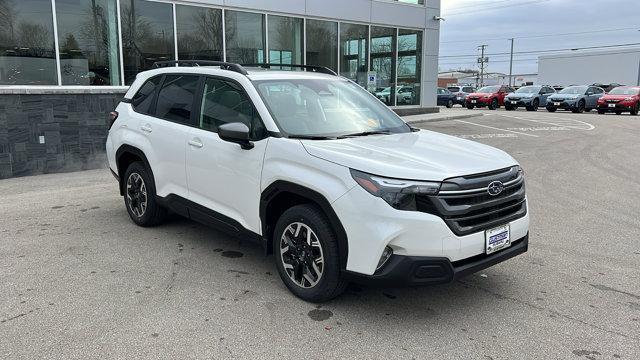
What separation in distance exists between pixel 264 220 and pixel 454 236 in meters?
1.55

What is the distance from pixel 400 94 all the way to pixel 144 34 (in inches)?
411

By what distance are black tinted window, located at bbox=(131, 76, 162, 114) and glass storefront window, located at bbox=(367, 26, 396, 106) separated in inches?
522

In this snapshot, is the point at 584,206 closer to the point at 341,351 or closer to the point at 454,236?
the point at 454,236

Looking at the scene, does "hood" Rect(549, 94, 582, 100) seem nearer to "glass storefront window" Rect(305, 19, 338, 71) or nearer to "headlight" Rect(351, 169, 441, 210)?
"glass storefront window" Rect(305, 19, 338, 71)

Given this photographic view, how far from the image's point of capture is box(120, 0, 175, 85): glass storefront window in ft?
40.2

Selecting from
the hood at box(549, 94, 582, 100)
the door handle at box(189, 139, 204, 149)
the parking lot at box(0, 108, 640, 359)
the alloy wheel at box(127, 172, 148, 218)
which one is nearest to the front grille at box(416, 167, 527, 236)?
the parking lot at box(0, 108, 640, 359)

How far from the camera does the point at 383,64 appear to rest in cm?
1919

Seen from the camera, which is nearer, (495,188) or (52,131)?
(495,188)

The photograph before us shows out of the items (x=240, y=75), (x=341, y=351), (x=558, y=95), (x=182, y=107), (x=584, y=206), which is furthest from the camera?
(x=558, y=95)

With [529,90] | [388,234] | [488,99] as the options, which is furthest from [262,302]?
[529,90]

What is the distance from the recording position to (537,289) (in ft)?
13.9

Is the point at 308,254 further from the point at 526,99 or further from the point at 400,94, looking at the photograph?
the point at 526,99

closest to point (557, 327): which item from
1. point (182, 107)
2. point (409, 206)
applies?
point (409, 206)

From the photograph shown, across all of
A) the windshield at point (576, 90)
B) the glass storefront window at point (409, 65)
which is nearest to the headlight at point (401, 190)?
the glass storefront window at point (409, 65)
